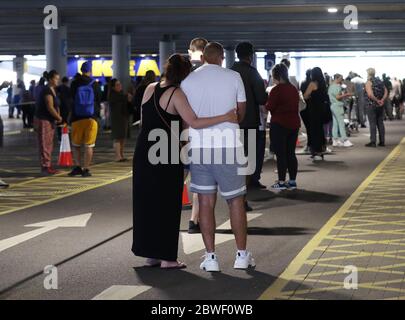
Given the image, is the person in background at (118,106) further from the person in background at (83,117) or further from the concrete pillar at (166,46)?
the concrete pillar at (166,46)

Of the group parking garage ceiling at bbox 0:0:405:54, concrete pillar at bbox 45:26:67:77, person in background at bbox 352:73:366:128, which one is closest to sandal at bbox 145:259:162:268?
parking garage ceiling at bbox 0:0:405:54

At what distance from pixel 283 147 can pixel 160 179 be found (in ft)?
21.7

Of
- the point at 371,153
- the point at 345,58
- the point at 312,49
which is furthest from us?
the point at 345,58

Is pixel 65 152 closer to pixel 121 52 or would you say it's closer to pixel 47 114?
pixel 47 114

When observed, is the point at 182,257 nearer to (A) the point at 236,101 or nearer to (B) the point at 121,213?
(A) the point at 236,101

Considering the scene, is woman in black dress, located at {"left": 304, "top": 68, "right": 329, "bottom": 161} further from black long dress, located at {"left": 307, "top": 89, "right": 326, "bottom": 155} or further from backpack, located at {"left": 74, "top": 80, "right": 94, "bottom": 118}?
backpack, located at {"left": 74, "top": 80, "right": 94, "bottom": 118}

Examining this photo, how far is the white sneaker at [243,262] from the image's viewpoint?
9.23 meters

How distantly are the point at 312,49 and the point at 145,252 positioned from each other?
57242mm

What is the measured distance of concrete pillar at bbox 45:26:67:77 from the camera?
35750 mm

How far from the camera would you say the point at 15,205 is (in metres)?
14.6

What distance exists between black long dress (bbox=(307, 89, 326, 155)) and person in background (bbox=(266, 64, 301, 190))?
5505mm

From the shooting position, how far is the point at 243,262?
30.3ft
